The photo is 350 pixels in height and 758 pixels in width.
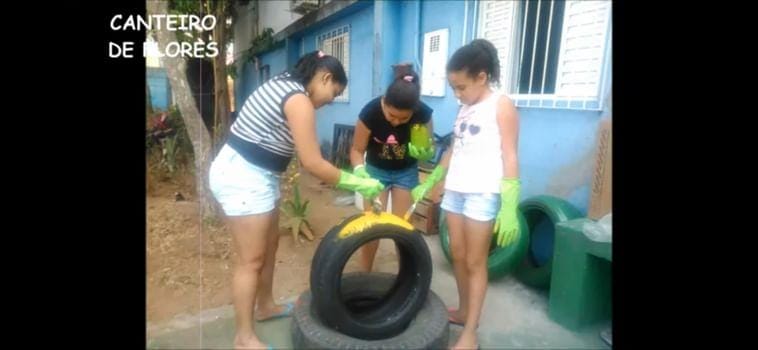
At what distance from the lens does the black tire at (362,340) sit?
1653 millimetres

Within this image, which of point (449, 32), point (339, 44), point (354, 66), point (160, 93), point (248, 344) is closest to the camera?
point (248, 344)

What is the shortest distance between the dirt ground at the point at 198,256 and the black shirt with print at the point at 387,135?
104 centimetres

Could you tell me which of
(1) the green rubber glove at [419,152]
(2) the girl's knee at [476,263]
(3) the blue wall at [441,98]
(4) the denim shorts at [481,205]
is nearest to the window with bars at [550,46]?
(3) the blue wall at [441,98]

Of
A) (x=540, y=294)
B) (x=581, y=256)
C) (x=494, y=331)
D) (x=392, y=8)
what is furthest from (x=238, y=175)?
(x=392, y=8)

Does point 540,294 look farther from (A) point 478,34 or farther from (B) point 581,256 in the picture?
(A) point 478,34

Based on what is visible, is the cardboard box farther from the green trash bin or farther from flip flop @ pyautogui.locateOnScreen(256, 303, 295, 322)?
flip flop @ pyautogui.locateOnScreen(256, 303, 295, 322)

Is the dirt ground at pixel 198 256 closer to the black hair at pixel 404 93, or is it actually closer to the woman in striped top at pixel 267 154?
the woman in striped top at pixel 267 154

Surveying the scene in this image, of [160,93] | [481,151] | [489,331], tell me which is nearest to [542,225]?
[489,331]

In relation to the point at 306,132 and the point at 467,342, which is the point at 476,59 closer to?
the point at 306,132

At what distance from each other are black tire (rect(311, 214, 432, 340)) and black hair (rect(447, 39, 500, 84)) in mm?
717

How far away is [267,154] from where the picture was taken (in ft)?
5.33

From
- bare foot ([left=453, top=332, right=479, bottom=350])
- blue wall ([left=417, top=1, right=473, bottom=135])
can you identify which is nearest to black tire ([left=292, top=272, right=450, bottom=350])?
bare foot ([left=453, top=332, right=479, bottom=350])

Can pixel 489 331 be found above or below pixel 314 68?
below

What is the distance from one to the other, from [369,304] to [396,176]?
69cm
